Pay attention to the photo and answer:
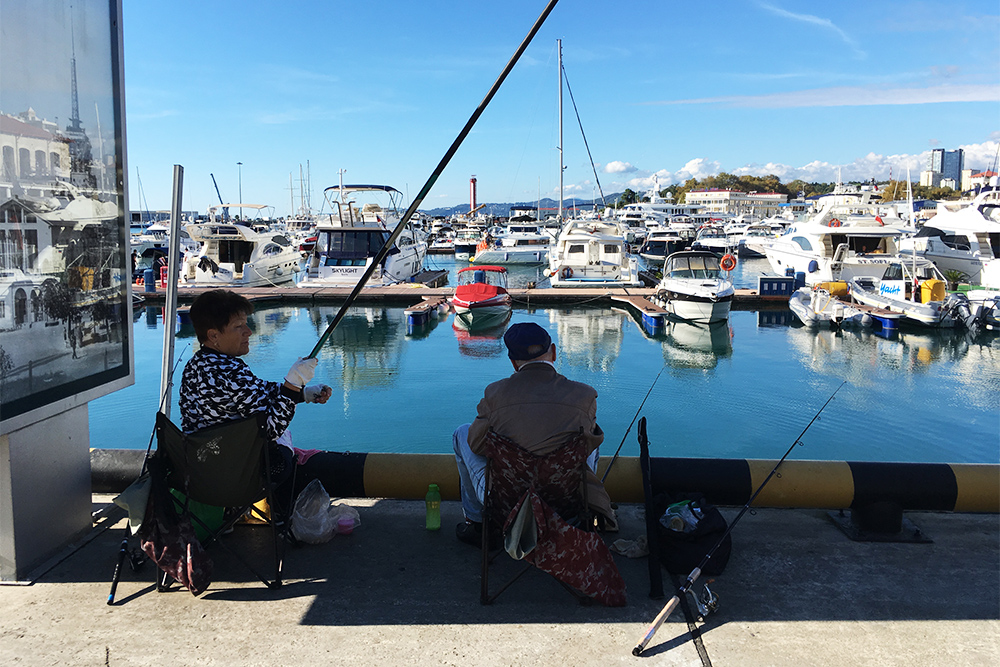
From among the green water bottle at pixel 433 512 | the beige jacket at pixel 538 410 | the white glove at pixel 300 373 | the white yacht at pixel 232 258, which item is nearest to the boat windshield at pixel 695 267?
the white yacht at pixel 232 258

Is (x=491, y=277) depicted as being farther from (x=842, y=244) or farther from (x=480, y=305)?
(x=842, y=244)

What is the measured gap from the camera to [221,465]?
3.19m

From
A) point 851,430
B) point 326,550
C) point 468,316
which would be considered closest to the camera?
point 326,550

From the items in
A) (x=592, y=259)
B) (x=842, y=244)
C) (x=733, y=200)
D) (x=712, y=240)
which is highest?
(x=733, y=200)

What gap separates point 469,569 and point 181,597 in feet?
4.27

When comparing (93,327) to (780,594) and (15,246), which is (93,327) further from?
(780,594)

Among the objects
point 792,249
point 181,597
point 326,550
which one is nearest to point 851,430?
point 326,550

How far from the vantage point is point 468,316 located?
20.7m

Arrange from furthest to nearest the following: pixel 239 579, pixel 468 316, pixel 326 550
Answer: pixel 468 316 < pixel 326 550 < pixel 239 579

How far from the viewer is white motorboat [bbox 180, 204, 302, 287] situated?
2728cm

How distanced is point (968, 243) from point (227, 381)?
29.0 meters

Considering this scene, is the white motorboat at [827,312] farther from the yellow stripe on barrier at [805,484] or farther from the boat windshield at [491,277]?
the yellow stripe on barrier at [805,484]

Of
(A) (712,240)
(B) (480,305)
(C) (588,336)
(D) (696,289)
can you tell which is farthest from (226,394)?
(A) (712,240)

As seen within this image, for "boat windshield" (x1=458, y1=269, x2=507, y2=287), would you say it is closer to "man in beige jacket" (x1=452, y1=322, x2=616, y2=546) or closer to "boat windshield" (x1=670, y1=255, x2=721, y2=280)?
"boat windshield" (x1=670, y1=255, x2=721, y2=280)
